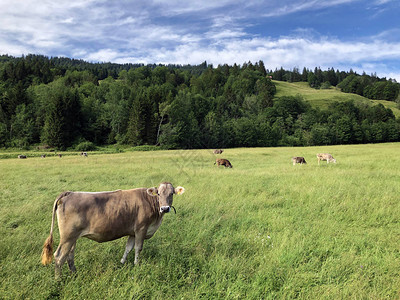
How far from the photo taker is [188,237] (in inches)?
230

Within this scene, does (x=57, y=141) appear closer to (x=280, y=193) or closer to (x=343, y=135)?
(x=280, y=193)

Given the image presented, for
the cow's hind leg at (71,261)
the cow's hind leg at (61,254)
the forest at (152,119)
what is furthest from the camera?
the forest at (152,119)

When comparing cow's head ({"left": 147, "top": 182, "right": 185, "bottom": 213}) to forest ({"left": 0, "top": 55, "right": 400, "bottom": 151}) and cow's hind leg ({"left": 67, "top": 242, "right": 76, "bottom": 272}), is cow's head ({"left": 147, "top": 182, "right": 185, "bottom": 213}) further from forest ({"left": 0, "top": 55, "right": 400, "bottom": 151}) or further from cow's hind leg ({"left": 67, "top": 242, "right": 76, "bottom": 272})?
forest ({"left": 0, "top": 55, "right": 400, "bottom": 151})

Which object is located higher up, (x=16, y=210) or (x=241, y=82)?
(x=241, y=82)

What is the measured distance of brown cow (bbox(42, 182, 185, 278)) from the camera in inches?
164

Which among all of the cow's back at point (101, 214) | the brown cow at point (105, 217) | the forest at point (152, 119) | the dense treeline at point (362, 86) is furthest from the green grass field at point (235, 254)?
the dense treeline at point (362, 86)

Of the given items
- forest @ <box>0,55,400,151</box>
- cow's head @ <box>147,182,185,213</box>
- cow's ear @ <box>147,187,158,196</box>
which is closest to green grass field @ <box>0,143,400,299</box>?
cow's head @ <box>147,182,185,213</box>

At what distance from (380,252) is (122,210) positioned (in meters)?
5.91

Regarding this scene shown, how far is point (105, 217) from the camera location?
4.39 m

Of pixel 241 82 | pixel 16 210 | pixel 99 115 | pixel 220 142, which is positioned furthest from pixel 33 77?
pixel 16 210

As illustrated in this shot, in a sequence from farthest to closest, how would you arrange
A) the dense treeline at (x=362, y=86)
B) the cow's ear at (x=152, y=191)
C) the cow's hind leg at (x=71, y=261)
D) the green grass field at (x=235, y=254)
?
1. the dense treeline at (x=362, y=86)
2. the cow's ear at (x=152, y=191)
3. the cow's hind leg at (x=71, y=261)
4. the green grass field at (x=235, y=254)

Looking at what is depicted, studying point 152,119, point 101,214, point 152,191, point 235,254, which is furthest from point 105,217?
point 152,119

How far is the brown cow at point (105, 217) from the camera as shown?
416cm

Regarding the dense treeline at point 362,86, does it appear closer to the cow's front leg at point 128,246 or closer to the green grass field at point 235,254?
the green grass field at point 235,254
